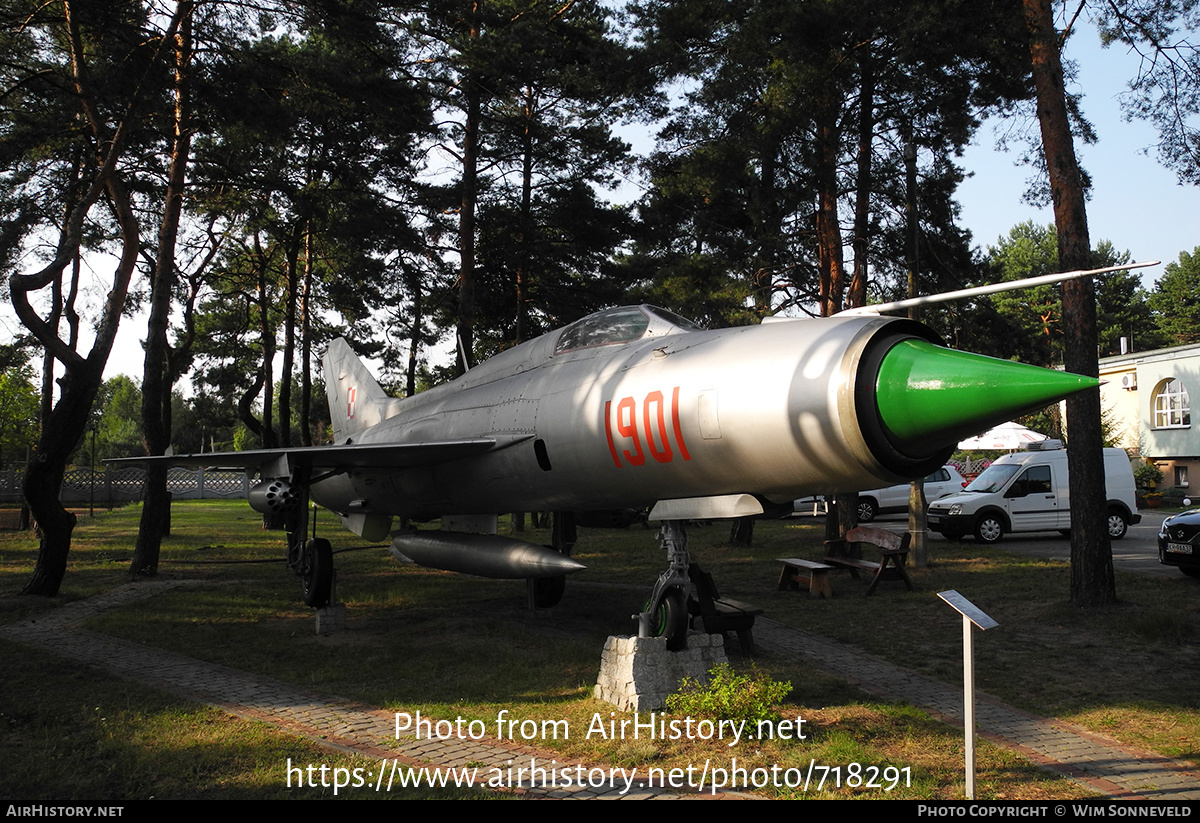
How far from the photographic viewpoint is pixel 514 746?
557 cm

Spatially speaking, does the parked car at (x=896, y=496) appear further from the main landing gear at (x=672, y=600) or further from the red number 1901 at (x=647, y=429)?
the red number 1901 at (x=647, y=429)

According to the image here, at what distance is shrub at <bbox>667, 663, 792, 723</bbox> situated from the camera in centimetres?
574

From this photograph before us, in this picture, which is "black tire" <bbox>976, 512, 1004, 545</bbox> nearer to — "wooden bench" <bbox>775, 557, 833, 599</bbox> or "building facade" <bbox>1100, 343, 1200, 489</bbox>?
"wooden bench" <bbox>775, 557, 833, 599</bbox>

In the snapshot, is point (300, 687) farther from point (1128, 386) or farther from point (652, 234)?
point (1128, 386)

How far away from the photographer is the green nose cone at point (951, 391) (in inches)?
175

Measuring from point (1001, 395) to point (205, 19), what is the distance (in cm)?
1340

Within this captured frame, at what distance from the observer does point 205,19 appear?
12.8 meters

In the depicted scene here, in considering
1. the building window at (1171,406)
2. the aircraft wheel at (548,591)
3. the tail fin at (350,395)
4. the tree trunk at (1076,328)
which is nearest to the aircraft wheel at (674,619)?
the aircraft wheel at (548,591)

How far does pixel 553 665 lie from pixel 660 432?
299 cm

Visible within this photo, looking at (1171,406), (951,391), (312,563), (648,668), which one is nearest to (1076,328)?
(951,391)

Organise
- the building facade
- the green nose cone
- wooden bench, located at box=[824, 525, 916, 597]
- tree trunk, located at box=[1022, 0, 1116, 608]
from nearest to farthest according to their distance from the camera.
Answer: the green nose cone < tree trunk, located at box=[1022, 0, 1116, 608] < wooden bench, located at box=[824, 525, 916, 597] < the building facade

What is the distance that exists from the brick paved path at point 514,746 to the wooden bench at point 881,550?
3.21 metres

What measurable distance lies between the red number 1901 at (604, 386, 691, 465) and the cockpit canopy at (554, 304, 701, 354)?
103 centimetres

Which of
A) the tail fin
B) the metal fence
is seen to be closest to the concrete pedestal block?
the tail fin
